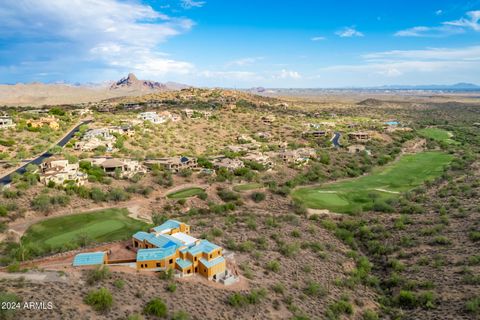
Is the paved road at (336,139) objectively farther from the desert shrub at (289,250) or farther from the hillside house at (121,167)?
the desert shrub at (289,250)

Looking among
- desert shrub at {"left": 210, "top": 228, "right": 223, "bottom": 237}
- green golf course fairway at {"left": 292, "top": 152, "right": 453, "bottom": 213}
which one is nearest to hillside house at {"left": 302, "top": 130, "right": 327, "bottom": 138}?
green golf course fairway at {"left": 292, "top": 152, "right": 453, "bottom": 213}

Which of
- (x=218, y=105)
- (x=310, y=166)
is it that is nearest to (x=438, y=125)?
(x=218, y=105)

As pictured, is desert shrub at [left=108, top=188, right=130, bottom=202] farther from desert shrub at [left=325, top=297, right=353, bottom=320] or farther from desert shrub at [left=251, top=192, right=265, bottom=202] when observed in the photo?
desert shrub at [left=325, top=297, right=353, bottom=320]

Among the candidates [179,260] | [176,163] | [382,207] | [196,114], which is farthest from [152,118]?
[179,260]

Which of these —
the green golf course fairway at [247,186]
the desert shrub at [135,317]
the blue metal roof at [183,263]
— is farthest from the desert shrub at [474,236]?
the desert shrub at [135,317]

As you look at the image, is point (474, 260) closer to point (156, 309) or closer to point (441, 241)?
point (441, 241)

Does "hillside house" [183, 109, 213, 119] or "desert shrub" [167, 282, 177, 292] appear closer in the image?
"desert shrub" [167, 282, 177, 292]
